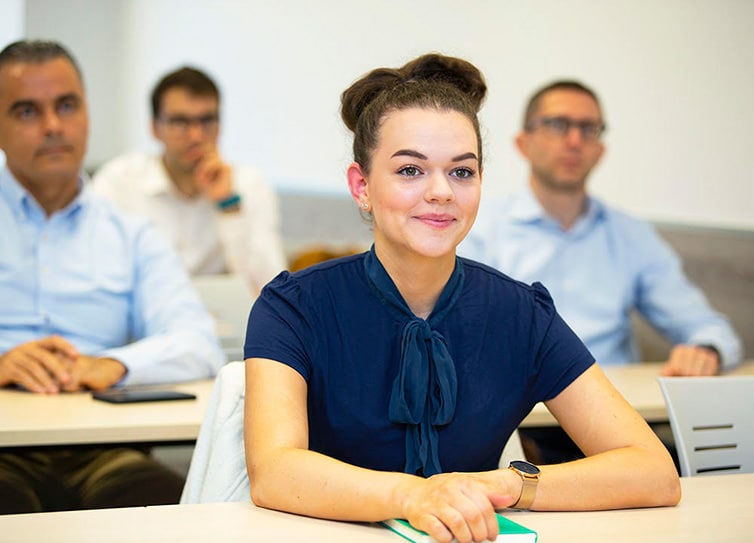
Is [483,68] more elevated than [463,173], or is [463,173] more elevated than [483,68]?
[483,68]

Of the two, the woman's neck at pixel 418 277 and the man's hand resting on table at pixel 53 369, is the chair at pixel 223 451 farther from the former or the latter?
the man's hand resting on table at pixel 53 369

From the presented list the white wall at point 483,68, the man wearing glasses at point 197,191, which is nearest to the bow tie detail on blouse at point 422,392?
the man wearing glasses at point 197,191

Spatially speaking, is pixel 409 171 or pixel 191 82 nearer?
pixel 409 171

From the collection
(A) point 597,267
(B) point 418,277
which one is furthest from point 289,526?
(A) point 597,267

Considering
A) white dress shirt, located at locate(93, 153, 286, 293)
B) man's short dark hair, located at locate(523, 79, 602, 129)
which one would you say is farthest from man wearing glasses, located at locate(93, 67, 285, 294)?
man's short dark hair, located at locate(523, 79, 602, 129)

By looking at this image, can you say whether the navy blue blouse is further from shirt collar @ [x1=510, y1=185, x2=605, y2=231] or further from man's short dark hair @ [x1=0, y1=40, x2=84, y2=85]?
shirt collar @ [x1=510, y1=185, x2=605, y2=231]

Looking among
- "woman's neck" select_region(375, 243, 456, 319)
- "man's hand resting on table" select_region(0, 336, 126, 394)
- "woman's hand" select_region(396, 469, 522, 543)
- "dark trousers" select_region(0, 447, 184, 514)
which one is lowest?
"dark trousers" select_region(0, 447, 184, 514)

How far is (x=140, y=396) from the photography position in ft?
7.08

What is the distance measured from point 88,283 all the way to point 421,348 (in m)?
1.39

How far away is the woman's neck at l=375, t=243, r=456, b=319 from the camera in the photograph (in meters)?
1.61

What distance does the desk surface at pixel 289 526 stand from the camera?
119cm

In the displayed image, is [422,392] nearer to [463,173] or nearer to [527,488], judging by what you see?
[527,488]

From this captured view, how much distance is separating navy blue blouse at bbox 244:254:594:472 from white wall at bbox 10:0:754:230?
8.53 ft

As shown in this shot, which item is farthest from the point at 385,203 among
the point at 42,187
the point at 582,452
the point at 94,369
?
the point at 42,187
